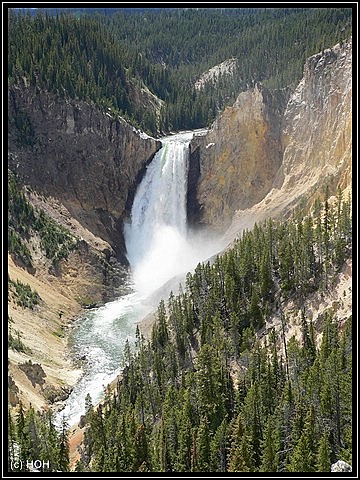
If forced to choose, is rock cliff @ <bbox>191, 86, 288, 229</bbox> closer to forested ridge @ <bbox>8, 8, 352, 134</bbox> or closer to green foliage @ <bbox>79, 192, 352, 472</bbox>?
forested ridge @ <bbox>8, 8, 352, 134</bbox>

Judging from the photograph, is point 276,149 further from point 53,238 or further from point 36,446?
point 36,446

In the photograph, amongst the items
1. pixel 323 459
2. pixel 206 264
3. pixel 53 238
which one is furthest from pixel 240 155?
pixel 323 459

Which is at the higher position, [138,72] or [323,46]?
[138,72]

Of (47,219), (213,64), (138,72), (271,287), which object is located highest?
(213,64)

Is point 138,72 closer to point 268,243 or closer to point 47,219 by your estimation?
point 47,219

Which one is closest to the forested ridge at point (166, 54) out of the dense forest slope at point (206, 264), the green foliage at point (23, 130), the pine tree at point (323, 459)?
the dense forest slope at point (206, 264)

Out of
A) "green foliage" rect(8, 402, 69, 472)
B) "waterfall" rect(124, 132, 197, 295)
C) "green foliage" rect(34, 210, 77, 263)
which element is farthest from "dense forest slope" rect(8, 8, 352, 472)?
"waterfall" rect(124, 132, 197, 295)
